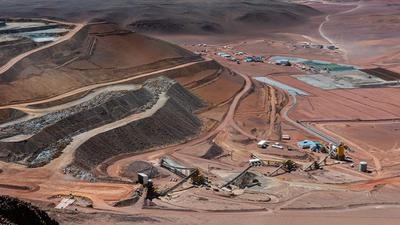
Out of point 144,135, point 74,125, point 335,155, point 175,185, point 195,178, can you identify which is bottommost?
point 335,155

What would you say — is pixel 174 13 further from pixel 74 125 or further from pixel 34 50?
pixel 74 125

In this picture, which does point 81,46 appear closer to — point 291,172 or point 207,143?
point 207,143

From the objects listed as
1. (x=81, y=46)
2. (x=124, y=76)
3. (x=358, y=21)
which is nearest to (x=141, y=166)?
(x=124, y=76)

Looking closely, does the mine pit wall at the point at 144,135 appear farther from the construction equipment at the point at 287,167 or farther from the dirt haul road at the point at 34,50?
the dirt haul road at the point at 34,50

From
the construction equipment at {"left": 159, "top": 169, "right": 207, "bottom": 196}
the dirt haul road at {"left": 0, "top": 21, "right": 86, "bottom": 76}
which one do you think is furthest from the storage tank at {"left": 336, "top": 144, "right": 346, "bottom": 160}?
the dirt haul road at {"left": 0, "top": 21, "right": 86, "bottom": 76}

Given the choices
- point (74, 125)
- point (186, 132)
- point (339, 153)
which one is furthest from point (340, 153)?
point (74, 125)

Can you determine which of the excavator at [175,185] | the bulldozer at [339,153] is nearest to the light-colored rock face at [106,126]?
the excavator at [175,185]
